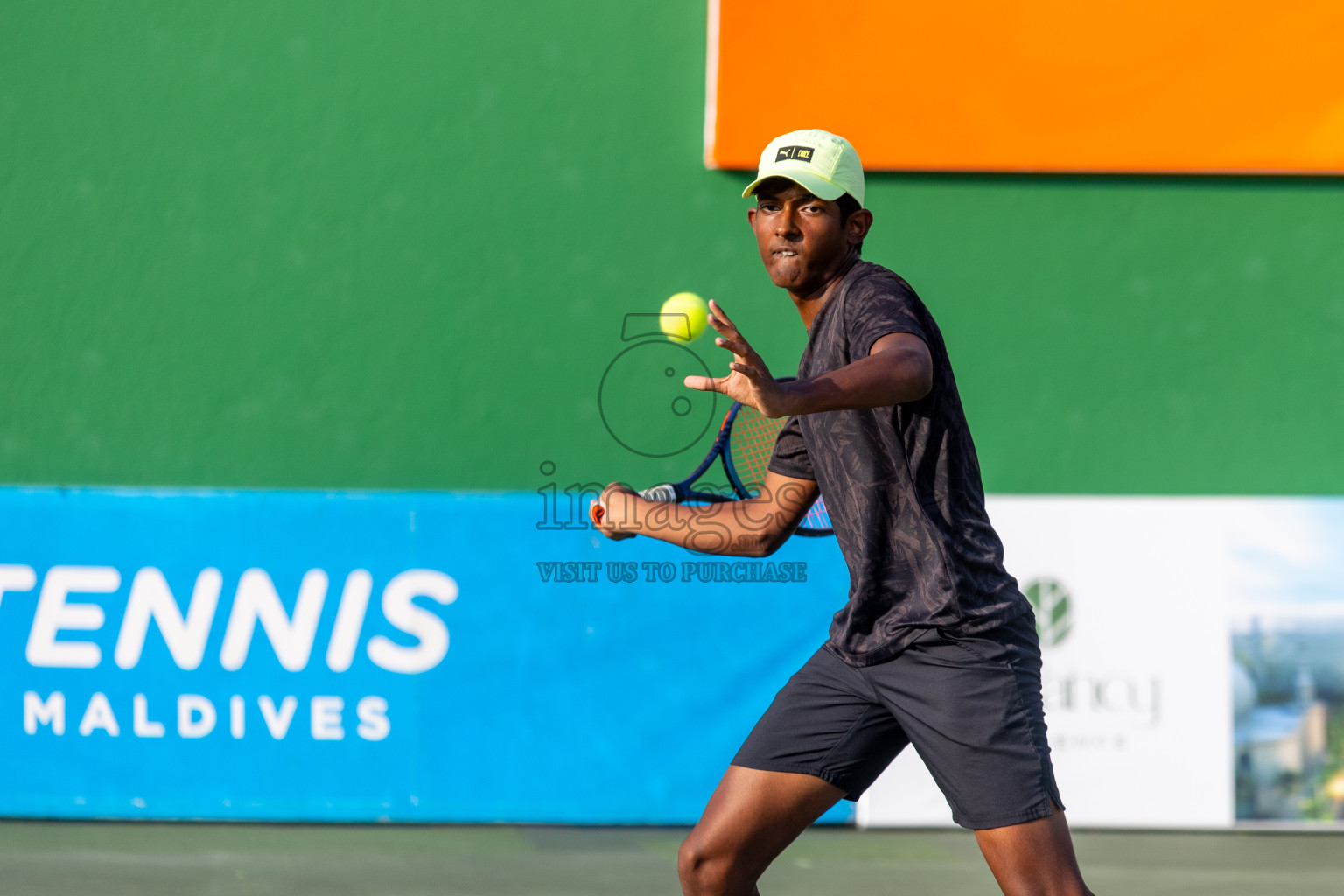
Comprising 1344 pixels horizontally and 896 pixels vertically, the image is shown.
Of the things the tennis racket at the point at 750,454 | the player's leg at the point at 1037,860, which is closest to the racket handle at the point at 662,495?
the player's leg at the point at 1037,860

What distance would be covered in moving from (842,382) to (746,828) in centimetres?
87

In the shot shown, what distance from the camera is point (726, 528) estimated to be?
2.54 m

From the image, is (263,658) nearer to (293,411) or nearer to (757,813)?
(293,411)

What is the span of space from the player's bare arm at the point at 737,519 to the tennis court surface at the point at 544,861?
5.38ft

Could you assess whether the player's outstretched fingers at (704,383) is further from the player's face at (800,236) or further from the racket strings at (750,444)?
the racket strings at (750,444)

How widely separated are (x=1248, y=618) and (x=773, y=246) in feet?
9.62

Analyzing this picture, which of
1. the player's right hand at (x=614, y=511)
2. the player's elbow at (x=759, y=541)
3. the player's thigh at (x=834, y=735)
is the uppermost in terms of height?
the player's right hand at (x=614, y=511)

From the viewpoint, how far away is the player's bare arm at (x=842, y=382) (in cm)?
189

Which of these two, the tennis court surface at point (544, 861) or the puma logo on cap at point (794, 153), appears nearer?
the puma logo on cap at point (794, 153)

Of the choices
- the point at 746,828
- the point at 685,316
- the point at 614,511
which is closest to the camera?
the point at 746,828

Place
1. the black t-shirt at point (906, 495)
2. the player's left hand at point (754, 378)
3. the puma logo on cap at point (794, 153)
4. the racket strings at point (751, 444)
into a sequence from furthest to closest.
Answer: the racket strings at point (751, 444), the puma logo on cap at point (794, 153), the black t-shirt at point (906, 495), the player's left hand at point (754, 378)

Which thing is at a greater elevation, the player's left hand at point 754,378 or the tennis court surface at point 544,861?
the player's left hand at point 754,378

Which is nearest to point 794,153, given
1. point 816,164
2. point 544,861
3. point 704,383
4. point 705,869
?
point 816,164

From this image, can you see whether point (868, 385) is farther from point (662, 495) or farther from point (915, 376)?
point (662, 495)
